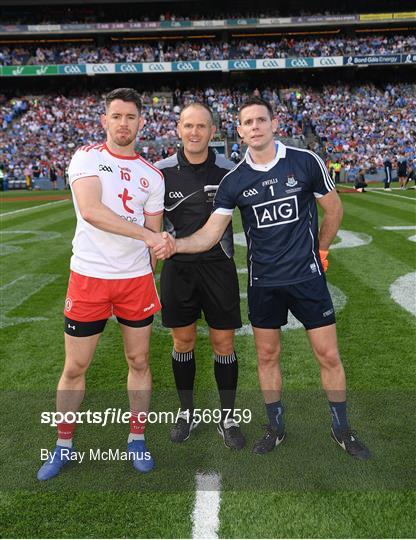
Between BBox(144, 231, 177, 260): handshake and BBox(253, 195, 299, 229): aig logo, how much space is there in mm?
627

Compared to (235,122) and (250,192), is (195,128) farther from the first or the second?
(235,122)

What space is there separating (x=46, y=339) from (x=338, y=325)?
3432 millimetres

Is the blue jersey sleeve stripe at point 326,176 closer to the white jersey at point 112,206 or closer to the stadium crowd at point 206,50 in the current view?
the white jersey at point 112,206

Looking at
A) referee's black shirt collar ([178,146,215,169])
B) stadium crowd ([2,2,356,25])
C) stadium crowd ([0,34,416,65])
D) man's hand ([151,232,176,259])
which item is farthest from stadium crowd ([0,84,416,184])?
man's hand ([151,232,176,259])

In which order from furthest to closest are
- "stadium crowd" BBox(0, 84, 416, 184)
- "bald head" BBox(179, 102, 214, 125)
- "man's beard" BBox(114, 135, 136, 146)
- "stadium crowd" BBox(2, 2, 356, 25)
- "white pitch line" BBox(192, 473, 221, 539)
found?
"stadium crowd" BBox(2, 2, 356, 25) < "stadium crowd" BBox(0, 84, 416, 184) < "bald head" BBox(179, 102, 214, 125) < "man's beard" BBox(114, 135, 136, 146) < "white pitch line" BBox(192, 473, 221, 539)

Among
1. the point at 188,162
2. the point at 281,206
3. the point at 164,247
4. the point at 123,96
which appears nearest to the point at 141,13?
the point at 188,162

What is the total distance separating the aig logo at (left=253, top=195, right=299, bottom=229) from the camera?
341 centimetres

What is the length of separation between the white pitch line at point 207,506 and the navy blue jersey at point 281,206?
51.9 inches

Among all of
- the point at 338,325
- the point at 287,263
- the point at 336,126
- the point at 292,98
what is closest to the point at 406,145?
the point at 336,126

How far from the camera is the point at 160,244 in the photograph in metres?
3.27

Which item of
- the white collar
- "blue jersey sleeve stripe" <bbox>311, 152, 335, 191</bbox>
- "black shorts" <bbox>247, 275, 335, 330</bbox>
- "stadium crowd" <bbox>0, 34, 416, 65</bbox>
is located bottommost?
"black shorts" <bbox>247, 275, 335, 330</bbox>

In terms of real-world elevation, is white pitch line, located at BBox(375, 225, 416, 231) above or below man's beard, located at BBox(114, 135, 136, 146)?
below

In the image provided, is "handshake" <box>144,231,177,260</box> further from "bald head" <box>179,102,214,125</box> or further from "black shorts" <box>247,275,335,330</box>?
"bald head" <box>179,102,214,125</box>

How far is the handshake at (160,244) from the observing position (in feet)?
10.6
